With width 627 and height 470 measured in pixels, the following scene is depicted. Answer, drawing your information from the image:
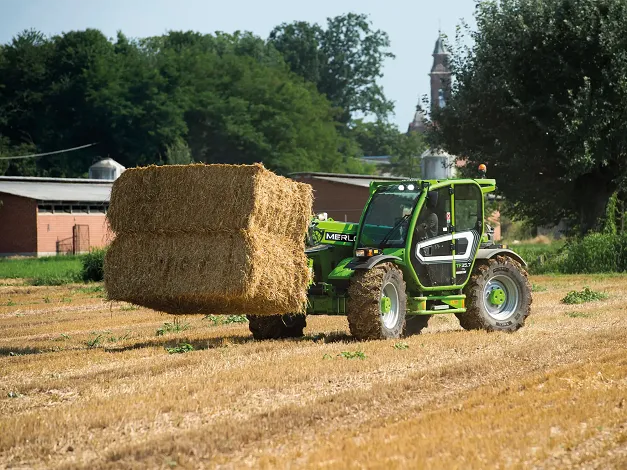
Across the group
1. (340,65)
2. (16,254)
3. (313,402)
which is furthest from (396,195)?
(340,65)

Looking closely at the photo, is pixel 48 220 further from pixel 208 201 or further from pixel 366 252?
pixel 208 201

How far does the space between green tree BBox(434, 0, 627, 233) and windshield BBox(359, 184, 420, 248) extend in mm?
19760

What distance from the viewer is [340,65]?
12388 centimetres

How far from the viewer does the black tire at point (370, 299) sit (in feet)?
50.7

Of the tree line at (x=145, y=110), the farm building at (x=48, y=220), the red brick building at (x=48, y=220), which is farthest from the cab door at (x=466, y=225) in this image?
the tree line at (x=145, y=110)

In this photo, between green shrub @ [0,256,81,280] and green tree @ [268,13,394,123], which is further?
green tree @ [268,13,394,123]

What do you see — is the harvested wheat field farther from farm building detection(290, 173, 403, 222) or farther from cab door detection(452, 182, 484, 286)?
farm building detection(290, 173, 403, 222)

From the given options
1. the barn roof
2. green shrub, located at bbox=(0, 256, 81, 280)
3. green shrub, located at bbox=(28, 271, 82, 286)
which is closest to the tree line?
the barn roof

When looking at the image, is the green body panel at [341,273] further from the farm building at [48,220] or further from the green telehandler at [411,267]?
the farm building at [48,220]

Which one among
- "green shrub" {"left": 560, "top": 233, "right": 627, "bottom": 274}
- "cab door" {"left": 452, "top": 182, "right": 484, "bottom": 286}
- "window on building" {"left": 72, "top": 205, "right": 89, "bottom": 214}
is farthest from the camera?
"window on building" {"left": 72, "top": 205, "right": 89, "bottom": 214}

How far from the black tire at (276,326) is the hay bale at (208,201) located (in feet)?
6.11

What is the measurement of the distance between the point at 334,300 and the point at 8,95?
241 ft

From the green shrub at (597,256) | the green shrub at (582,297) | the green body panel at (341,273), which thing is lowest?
the green shrub at (582,297)

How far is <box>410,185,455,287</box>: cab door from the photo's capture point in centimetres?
1662
